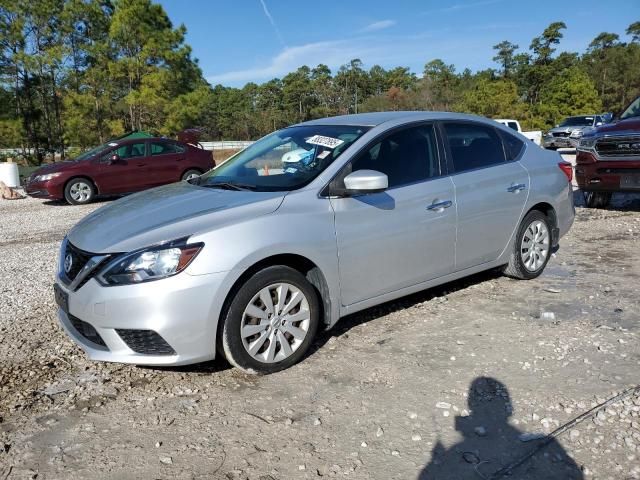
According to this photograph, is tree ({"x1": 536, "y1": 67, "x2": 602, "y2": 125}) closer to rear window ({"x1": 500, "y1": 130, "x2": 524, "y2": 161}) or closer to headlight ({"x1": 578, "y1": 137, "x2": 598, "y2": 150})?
headlight ({"x1": 578, "y1": 137, "x2": 598, "y2": 150})

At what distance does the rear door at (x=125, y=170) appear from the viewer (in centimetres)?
1287

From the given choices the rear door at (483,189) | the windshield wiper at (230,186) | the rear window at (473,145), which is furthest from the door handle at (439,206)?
the windshield wiper at (230,186)

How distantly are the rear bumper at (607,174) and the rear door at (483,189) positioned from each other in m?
4.15

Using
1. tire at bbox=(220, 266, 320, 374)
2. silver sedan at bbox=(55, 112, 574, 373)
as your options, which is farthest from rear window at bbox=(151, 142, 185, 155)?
tire at bbox=(220, 266, 320, 374)

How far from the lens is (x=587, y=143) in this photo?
9039 mm

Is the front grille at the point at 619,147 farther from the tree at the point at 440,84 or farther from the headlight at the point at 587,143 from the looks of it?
the tree at the point at 440,84

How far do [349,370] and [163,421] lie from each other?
1226 millimetres

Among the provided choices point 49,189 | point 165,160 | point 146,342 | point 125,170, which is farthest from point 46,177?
point 146,342

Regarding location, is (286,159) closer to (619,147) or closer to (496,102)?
(619,147)

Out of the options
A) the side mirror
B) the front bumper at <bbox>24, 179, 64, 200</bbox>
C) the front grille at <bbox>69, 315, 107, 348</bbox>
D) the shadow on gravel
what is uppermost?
the side mirror

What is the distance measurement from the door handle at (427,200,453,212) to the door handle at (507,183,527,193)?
87cm

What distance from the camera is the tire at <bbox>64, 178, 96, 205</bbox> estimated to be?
41.3 ft

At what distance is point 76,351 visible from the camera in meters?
4.11

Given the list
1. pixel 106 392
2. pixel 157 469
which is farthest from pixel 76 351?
pixel 157 469
